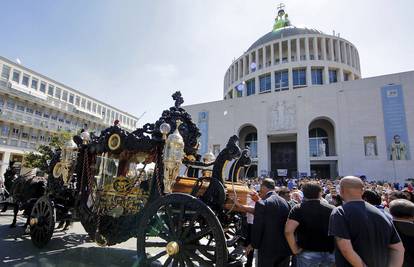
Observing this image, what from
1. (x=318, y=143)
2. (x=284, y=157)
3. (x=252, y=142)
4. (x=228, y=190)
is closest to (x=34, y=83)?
(x=252, y=142)

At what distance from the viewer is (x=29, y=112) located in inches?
1361

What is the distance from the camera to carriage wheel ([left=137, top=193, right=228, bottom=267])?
124 inches

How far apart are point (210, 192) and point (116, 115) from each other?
191ft

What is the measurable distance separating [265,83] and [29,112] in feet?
120

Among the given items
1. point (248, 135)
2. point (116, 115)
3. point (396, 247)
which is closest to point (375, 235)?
point (396, 247)

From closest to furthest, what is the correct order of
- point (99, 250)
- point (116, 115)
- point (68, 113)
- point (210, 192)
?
point (210, 192)
point (99, 250)
point (68, 113)
point (116, 115)

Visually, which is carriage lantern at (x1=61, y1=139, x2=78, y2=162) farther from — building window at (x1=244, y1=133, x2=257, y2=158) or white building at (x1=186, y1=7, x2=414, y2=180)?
building window at (x1=244, y1=133, x2=257, y2=158)

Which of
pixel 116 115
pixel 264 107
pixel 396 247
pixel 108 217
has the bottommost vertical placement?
pixel 108 217

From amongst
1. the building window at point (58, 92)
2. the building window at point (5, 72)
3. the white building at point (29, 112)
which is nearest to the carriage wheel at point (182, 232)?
the white building at point (29, 112)

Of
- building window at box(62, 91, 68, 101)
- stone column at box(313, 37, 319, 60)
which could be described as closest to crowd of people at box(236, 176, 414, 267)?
stone column at box(313, 37, 319, 60)

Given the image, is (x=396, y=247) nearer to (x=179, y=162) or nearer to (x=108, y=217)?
(x=179, y=162)

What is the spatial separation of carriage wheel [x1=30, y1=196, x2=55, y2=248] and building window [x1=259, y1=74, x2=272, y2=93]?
130 ft

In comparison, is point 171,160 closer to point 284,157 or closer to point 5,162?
point 284,157

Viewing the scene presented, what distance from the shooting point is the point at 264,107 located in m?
32.8
